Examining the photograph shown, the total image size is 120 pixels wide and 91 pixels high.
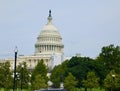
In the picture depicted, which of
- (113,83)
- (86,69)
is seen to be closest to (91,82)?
(113,83)

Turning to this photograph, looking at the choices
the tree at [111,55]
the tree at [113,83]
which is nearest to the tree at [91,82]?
the tree at [113,83]

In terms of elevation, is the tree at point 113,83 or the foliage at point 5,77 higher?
the foliage at point 5,77

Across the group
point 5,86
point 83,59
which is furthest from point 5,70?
point 83,59

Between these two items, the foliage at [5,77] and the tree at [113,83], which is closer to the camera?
the tree at [113,83]

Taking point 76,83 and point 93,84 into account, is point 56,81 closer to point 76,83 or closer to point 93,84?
point 76,83

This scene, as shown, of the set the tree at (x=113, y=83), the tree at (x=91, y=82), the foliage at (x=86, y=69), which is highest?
the foliage at (x=86, y=69)

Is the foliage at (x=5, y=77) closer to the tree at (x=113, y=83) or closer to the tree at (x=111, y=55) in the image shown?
the tree at (x=113, y=83)

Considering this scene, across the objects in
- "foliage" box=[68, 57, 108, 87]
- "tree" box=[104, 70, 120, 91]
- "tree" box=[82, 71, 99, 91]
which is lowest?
"tree" box=[104, 70, 120, 91]

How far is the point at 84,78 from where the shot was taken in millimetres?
119125

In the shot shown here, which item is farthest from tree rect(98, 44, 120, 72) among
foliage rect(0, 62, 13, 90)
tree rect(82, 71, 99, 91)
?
foliage rect(0, 62, 13, 90)

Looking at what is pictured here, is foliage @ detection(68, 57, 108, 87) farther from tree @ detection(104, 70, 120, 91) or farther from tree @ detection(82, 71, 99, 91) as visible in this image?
tree @ detection(104, 70, 120, 91)

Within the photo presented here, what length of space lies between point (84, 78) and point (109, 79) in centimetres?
2567

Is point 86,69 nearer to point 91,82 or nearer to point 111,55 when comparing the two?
point 111,55

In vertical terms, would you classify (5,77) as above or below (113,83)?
above
